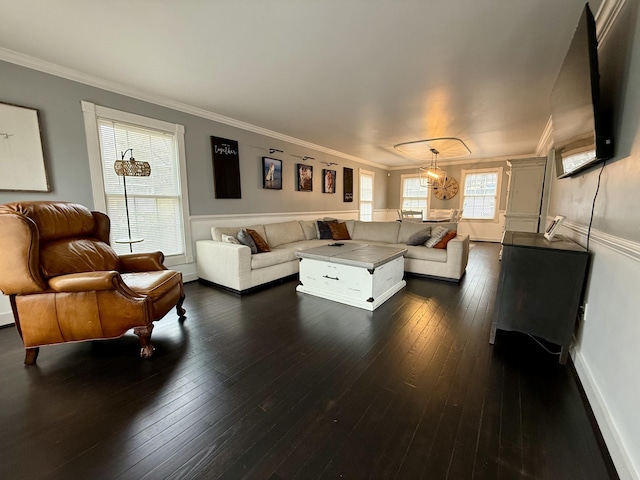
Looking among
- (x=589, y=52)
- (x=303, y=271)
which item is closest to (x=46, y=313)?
(x=303, y=271)

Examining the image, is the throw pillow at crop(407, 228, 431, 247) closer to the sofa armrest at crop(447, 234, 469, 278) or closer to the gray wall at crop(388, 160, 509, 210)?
the sofa armrest at crop(447, 234, 469, 278)

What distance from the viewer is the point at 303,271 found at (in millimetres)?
3402

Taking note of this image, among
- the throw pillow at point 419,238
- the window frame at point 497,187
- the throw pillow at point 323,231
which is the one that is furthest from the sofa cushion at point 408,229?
the window frame at point 497,187

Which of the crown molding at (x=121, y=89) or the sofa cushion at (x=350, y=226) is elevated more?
the crown molding at (x=121, y=89)

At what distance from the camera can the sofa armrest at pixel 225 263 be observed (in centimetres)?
327

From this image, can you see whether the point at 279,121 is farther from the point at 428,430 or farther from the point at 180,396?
the point at 428,430

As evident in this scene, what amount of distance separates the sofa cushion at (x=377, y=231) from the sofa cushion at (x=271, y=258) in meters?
1.84

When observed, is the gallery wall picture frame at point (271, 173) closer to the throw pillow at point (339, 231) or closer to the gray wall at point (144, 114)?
the gray wall at point (144, 114)

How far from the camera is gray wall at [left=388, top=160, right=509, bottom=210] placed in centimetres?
738

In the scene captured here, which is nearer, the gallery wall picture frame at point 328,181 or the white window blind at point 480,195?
the gallery wall picture frame at point 328,181

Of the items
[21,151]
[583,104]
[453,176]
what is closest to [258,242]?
[21,151]

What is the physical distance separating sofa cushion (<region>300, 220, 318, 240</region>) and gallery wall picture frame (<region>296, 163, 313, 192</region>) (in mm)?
871

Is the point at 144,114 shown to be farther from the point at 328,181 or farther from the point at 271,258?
the point at 328,181

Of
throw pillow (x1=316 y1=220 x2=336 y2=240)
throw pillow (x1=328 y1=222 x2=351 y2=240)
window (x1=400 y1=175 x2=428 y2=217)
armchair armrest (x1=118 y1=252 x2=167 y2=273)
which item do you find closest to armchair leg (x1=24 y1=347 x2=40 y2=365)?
armchair armrest (x1=118 y1=252 x2=167 y2=273)
